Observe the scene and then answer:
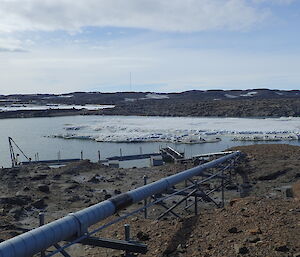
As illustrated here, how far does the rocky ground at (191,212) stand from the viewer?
6.33 m

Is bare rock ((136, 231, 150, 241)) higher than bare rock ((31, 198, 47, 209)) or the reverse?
higher

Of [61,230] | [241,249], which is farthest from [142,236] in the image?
[61,230]

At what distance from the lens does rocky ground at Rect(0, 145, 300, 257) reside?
20.8 feet

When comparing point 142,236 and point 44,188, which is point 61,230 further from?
point 44,188

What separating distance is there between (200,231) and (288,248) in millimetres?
1736

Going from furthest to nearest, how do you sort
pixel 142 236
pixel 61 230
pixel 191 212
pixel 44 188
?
pixel 44 188, pixel 191 212, pixel 142 236, pixel 61 230

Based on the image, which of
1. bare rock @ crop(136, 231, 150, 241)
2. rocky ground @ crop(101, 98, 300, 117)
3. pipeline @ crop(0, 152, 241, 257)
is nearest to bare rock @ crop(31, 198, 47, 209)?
pipeline @ crop(0, 152, 241, 257)

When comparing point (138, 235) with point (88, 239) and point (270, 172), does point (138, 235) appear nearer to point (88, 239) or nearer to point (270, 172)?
point (88, 239)

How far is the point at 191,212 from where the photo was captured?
11.8 meters

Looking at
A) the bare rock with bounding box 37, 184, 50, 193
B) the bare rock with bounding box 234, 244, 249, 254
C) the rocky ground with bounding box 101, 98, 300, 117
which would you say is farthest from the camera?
the rocky ground with bounding box 101, 98, 300, 117

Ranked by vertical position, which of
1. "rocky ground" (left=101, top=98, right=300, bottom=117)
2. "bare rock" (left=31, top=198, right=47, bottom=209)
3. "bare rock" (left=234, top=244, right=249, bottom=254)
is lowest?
"bare rock" (left=31, top=198, right=47, bottom=209)

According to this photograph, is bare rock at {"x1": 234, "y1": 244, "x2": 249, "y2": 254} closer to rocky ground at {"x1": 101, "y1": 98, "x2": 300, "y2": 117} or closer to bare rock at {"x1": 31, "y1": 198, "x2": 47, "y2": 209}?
bare rock at {"x1": 31, "y1": 198, "x2": 47, "y2": 209}

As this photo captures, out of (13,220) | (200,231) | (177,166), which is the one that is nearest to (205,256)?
(200,231)

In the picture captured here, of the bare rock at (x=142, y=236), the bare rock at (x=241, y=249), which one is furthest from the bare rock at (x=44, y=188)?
the bare rock at (x=241, y=249)
